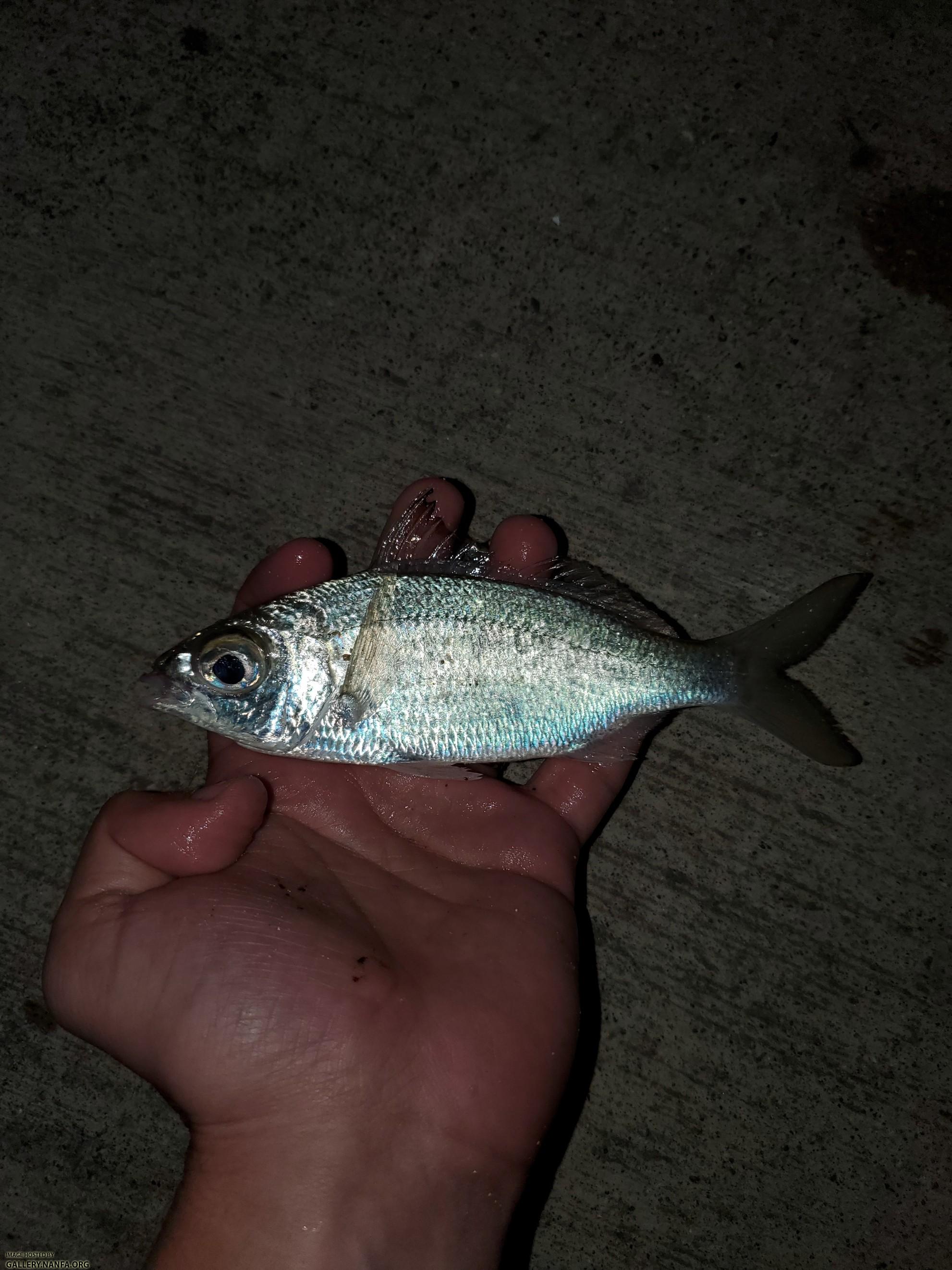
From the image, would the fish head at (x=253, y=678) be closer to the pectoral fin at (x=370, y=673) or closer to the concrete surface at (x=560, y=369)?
the pectoral fin at (x=370, y=673)

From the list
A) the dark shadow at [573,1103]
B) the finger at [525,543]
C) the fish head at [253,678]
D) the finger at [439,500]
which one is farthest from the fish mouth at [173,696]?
the dark shadow at [573,1103]

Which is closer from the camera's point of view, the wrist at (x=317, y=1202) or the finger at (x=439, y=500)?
the wrist at (x=317, y=1202)

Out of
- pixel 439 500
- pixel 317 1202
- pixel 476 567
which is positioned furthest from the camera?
pixel 439 500

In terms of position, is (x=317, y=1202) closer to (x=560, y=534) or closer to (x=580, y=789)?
(x=580, y=789)

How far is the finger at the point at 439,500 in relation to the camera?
273 centimetres

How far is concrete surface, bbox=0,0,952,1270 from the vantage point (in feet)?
9.73

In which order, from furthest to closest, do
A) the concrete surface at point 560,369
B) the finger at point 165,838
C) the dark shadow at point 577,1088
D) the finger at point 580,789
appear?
the concrete surface at point 560,369, the dark shadow at point 577,1088, the finger at point 580,789, the finger at point 165,838

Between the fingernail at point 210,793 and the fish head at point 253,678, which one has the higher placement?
the fish head at point 253,678

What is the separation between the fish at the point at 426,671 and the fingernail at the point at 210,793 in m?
0.27

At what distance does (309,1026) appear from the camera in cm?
201

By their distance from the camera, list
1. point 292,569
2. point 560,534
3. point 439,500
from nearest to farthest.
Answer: point 292,569
point 439,500
point 560,534

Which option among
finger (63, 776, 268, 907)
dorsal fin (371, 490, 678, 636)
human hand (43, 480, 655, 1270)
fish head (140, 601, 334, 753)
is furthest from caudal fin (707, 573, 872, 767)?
finger (63, 776, 268, 907)

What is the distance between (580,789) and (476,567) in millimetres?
842

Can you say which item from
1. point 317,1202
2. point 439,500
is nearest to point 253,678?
point 439,500
